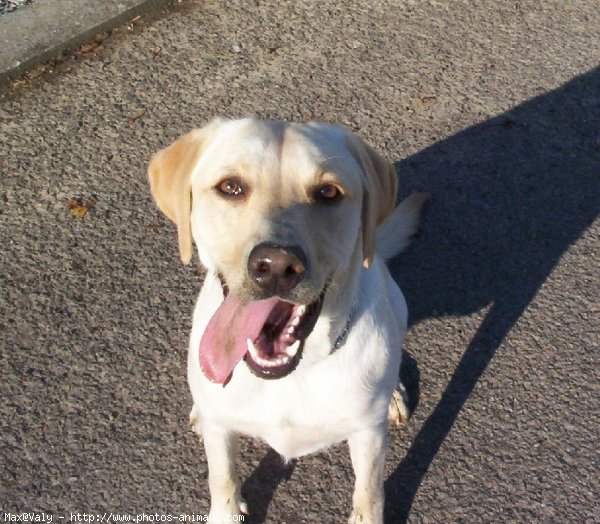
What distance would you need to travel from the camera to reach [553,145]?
15.6ft

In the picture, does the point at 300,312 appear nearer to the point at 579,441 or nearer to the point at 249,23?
the point at 579,441

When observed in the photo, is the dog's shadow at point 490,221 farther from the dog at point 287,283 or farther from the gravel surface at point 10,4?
the gravel surface at point 10,4

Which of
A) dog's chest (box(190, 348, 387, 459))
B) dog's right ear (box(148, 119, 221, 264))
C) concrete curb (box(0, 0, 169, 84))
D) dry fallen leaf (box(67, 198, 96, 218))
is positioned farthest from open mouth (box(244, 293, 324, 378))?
concrete curb (box(0, 0, 169, 84))

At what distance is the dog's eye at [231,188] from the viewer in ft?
8.59

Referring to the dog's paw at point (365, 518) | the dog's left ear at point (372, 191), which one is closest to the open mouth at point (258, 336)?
the dog's left ear at point (372, 191)

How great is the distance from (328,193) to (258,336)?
1.69ft

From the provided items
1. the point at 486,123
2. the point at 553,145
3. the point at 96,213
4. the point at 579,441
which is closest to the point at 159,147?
the point at 96,213

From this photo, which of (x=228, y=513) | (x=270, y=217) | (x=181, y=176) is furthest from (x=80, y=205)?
(x=270, y=217)

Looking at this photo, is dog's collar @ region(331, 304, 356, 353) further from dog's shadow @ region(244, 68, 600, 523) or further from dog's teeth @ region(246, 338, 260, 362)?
dog's shadow @ region(244, 68, 600, 523)

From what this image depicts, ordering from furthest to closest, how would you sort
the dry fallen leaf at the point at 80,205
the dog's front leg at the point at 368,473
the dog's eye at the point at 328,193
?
the dry fallen leaf at the point at 80,205, the dog's front leg at the point at 368,473, the dog's eye at the point at 328,193

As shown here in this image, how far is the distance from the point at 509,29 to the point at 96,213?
298 cm

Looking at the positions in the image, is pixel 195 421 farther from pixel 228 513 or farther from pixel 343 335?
pixel 343 335

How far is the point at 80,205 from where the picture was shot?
439cm

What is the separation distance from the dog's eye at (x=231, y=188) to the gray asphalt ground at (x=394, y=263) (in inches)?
52.7
